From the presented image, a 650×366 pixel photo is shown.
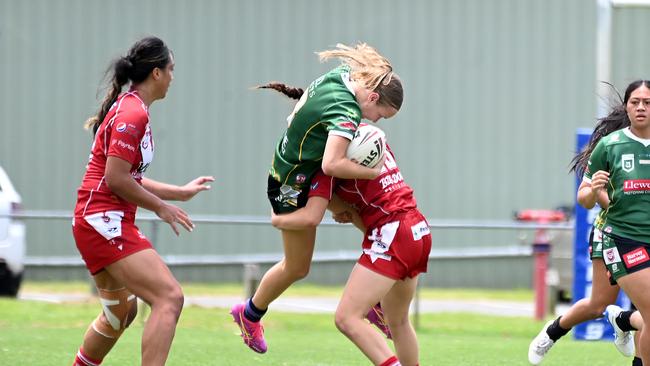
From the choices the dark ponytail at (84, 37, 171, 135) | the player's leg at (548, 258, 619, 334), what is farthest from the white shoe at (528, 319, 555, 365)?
the dark ponytail at (84, 37, 171, 135)

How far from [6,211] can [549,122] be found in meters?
9.40

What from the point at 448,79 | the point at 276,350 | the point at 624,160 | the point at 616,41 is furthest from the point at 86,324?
the point at 448,79

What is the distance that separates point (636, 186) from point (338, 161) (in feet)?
5.92

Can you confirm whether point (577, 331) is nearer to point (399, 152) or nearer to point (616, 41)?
point (616, 41)

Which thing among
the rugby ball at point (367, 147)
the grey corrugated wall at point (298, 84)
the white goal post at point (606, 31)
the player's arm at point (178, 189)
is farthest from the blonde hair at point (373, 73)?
the grey corrugated wall at point (298, 84)

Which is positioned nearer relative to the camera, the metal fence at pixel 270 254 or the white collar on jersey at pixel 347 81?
the white collar on jersey at pixel 347 81

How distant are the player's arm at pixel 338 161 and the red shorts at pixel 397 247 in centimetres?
41

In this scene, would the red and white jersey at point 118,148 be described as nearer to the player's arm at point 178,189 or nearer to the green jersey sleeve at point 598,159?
the player's arm at point 178,189

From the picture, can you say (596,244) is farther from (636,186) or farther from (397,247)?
(397,247)

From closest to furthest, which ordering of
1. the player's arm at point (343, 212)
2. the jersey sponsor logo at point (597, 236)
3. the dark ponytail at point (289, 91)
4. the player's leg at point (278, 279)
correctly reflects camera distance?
the player's arm at point (343, 212), the player's leg at point (278, 279), the dark ponytail at point (289, 91), the jersey sponsor logo at point (597, 236)

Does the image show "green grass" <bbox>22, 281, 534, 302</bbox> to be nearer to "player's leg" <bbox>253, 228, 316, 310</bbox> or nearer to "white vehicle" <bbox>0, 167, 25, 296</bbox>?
"white vehicle" <bbox>0, 167, 25, 296</bbox>

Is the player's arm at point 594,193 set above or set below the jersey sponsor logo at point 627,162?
below

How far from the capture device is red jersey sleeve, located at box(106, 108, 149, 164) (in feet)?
19.2

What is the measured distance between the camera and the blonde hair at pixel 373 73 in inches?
241
